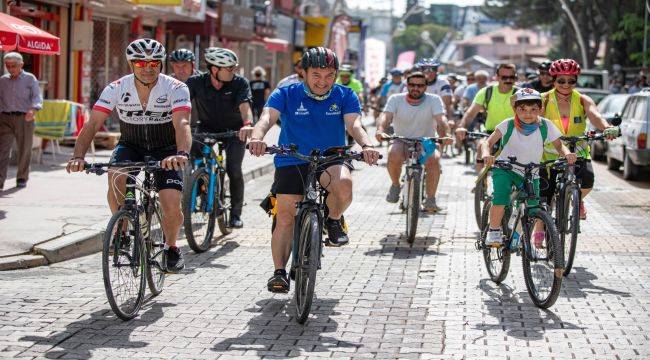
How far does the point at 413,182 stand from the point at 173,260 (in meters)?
3.45

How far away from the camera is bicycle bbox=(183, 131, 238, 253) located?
33.5 feet

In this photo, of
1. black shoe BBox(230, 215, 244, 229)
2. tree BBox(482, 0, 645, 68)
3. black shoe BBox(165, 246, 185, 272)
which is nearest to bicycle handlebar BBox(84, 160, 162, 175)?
black shoe BBox(165, 246, 185, 272)

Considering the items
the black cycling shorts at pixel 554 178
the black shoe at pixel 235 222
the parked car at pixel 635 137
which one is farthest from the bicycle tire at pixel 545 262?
the parked car at pixel 635 137

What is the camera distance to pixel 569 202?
30.8 ft

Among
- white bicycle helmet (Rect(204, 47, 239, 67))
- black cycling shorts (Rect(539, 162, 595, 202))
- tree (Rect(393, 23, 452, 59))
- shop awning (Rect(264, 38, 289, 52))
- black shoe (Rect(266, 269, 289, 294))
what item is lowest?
black shoe (Rect(266, 269, 289, 294))

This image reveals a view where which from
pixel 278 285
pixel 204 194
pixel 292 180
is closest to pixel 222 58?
pixel 204 194

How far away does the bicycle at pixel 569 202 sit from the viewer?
9.10 meters

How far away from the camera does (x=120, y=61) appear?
26000mm

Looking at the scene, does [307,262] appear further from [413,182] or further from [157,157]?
[413,182]

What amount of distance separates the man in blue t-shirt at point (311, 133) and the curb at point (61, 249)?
271cm

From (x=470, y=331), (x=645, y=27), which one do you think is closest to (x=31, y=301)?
(x=470, y=331)

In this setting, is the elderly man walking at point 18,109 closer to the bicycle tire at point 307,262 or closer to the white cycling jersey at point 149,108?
the white cycling jersey at point 149,108

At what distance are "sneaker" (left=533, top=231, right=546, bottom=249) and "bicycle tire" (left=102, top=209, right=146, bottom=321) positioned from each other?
2621 mm

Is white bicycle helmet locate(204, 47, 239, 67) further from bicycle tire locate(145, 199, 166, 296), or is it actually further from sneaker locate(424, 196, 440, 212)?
bicycle tire locate(145, 199, 166, 296)
